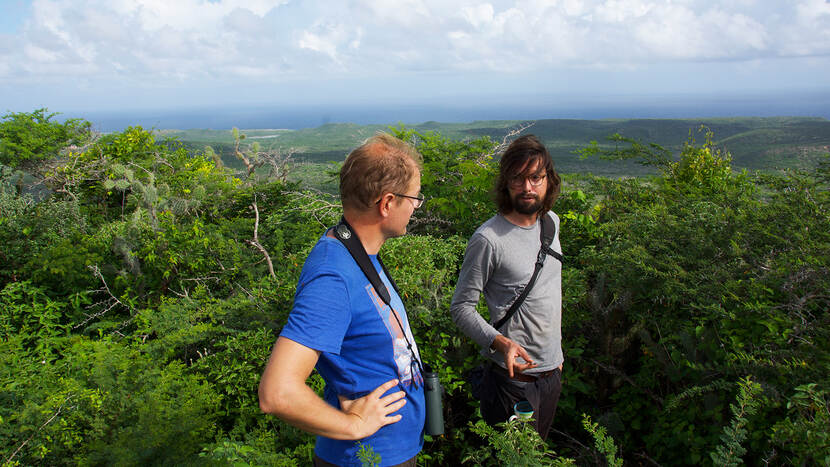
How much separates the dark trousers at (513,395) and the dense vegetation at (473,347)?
0.14 meters

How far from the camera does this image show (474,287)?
2.40 m

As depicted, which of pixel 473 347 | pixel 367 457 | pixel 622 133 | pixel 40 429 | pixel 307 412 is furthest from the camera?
pixel 622 133

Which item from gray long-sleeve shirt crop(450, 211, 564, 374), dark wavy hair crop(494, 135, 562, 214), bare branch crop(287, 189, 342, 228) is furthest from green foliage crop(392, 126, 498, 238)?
gray long-sleeve shirt crop(450, 211, 564, 374)

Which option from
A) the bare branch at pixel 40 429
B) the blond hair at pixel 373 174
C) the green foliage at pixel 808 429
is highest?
the blond hair at pixel 373 174

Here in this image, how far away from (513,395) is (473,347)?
1.15 metres

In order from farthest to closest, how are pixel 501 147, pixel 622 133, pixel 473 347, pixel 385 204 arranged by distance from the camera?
pixel 622 133, pixel 501 147, pixel 473 347, pixel 385 204

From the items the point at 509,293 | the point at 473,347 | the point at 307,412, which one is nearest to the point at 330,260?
the point at 307,412

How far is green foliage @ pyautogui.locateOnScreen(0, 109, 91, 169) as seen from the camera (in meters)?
9.26

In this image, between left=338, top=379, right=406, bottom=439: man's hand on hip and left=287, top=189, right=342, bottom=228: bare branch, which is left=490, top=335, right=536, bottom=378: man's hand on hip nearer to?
left=338, top=379, right=406, bottom=439: man's hand on hip

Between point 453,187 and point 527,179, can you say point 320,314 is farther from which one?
point 453,187

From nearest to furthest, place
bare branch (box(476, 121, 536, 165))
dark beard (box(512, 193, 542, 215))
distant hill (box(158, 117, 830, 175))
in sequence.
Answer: dark beard (box(512, 193, 542, 215))
bare branch (box(476, 121, 536, 165))
distant hill (box(158, 117, 830, 175))

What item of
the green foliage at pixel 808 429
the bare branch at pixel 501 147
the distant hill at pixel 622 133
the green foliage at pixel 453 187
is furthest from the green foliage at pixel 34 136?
the distant hill at pixel 622 133

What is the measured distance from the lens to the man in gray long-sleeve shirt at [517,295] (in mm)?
2373

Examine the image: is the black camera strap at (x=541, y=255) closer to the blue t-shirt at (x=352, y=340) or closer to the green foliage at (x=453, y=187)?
the blue t-shirt at (x=352, y=340)
